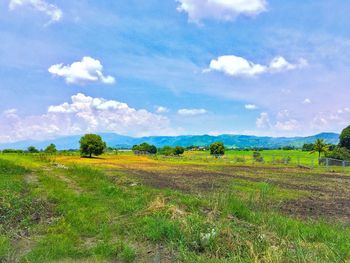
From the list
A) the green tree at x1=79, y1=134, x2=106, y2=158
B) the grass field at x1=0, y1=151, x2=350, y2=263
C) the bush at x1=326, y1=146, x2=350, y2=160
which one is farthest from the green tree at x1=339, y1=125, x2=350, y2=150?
the grass field at x1=0, y1=151, x2=350, y2=263

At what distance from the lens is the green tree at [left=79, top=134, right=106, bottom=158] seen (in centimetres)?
7438

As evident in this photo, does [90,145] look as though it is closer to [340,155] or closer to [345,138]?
[340,155]

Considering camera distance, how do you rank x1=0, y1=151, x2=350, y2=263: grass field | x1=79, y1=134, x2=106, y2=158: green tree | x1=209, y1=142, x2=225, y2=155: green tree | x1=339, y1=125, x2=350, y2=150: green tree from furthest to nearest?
x1=209, y1=142, x2=225, y2=155: green tree < x1=339, y1=125, x2=350, y2=150: green tree < x1=79, y1=134, x2=106, y2=158: green tree < x1=0, y1=151, x2=350, y2=263: grass field

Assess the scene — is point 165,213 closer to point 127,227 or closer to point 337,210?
point 127,227

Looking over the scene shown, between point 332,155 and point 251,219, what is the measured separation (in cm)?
6662

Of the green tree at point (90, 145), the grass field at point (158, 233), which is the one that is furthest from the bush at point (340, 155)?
the grass field at point (158, 233)

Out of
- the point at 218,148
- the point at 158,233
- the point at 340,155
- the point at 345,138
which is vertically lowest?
the point at 158,233

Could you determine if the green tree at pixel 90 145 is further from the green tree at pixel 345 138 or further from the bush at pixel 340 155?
the green tree at pixel 345 138

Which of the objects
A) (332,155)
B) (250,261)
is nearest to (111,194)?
(250,261)

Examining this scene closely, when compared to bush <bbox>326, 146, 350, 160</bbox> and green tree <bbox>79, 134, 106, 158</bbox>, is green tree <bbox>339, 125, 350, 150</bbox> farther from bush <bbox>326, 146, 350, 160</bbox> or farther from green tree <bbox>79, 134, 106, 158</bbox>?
green tree <bbox>79, 134, 106, 158</bbox>

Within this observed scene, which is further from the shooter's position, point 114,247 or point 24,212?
point 24,212

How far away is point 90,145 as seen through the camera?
74.1 meters

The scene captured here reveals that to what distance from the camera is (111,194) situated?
14.9 m

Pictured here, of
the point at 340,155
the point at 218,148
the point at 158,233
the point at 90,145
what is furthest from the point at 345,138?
the point at 158,233
